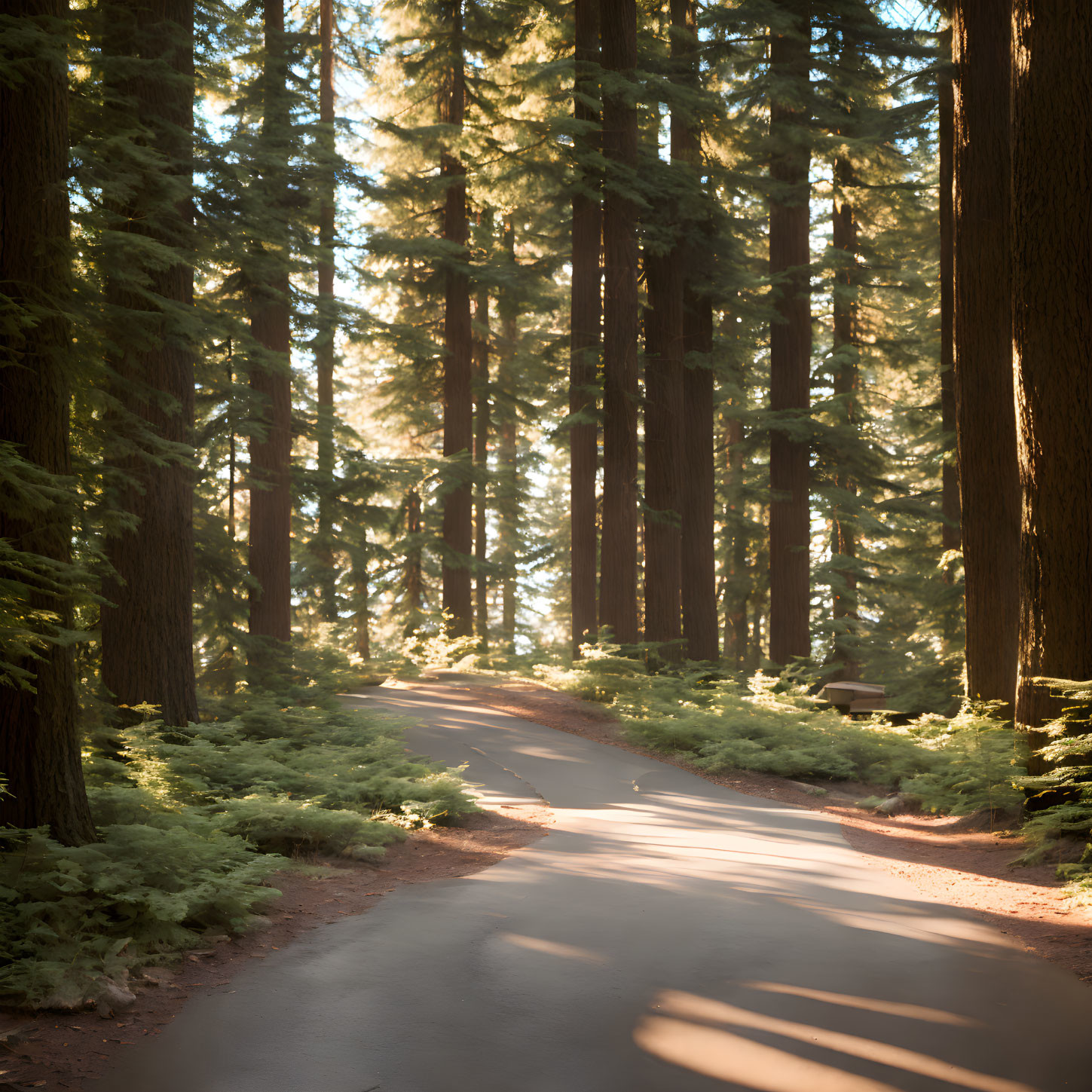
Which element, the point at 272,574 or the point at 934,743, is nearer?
the point at 934,743

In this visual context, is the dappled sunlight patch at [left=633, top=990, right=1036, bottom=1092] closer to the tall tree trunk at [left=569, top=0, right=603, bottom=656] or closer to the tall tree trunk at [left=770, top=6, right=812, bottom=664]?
Result: the tall tree trunk at [left=569, top=0, right=603, bottom=656]

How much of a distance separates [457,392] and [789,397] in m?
9.03

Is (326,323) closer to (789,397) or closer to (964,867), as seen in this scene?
(789,397)

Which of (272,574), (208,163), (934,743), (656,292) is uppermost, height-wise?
(656,292)

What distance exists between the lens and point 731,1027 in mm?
4441

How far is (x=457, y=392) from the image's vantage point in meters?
24.0

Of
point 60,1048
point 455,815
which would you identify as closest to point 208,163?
point 455,815

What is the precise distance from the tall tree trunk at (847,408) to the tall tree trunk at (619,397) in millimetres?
6381

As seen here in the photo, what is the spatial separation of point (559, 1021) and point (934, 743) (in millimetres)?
8029

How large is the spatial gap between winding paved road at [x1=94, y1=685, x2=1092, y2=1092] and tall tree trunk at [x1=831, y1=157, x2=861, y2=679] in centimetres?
1724

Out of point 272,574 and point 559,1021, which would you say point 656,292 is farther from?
point 559,1021

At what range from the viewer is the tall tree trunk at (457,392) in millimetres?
23406

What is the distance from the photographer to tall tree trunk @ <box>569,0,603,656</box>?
1892 centimetres

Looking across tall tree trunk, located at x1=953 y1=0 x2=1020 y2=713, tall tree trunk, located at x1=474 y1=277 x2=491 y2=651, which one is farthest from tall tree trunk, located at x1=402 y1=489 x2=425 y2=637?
tall tree trunk, located at x1=953 y1=0 x2=1020 y2=713
